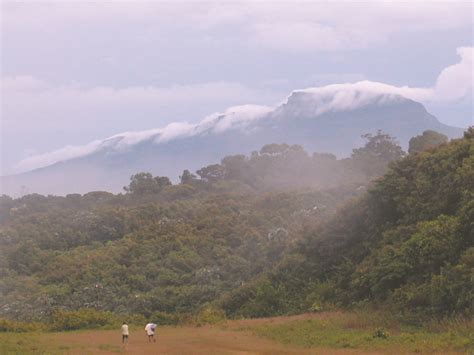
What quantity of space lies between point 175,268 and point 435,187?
647 inches

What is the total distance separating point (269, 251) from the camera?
117ft

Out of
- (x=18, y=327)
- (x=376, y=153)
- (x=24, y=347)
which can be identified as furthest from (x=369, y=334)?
(x=376, y=153)

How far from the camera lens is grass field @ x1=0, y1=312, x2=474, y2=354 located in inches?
619

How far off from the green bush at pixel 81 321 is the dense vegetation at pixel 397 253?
5520 millimetres

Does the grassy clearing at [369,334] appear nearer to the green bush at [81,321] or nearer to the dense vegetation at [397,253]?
the dense vegetation at [397,253]

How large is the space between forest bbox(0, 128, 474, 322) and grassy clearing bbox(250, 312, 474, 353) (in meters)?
0.96

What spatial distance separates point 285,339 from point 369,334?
7.99 feet

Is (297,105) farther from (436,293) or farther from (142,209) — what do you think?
(436,293)

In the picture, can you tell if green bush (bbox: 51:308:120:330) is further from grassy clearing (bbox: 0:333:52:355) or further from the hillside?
the hillside

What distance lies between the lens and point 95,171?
4626 inches

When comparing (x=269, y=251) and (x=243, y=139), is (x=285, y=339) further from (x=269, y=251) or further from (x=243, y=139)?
(x=243, y=139)

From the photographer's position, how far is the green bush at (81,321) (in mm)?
24875

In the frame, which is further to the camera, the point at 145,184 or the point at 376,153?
the point at 145,184

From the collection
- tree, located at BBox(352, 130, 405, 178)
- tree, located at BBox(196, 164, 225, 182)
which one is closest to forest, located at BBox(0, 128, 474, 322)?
tree, located at BBox(352, 130, 405, 178)
